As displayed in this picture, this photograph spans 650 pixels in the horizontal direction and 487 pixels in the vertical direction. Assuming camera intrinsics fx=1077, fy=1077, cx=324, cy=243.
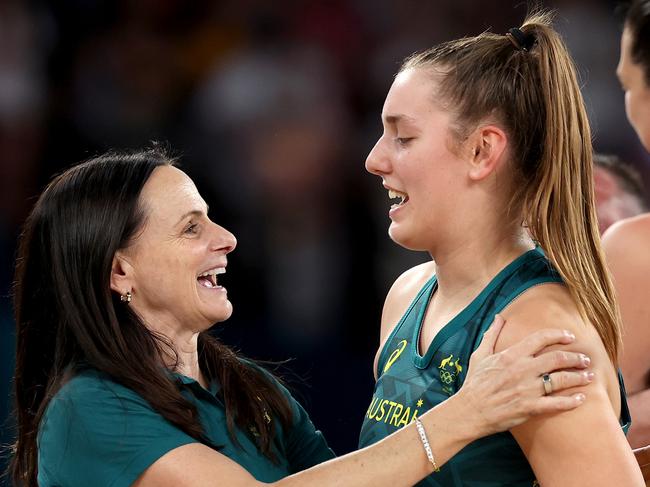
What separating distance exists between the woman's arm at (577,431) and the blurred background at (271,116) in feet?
8.92

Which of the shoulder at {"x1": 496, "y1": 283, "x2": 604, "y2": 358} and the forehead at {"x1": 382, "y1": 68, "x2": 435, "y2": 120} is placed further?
the forehead at {"x1": 382, "y1": 68, "x2": 435, "y2": 120}

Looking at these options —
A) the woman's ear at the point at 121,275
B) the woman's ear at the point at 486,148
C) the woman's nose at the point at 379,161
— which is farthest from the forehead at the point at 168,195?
the woman's ear at the point at 486,148

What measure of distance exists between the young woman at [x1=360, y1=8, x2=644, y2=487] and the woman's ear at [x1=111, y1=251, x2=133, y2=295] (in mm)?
683

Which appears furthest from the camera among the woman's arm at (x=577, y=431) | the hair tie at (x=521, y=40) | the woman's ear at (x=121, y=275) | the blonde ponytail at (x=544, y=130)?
the woman's ear at (x=121, y=275)

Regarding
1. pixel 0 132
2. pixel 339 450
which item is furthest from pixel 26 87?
pixel 339 450

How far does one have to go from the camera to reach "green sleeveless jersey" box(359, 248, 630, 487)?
2.25 m

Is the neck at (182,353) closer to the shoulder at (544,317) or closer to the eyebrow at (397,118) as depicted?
the eyebrow at (397,118)

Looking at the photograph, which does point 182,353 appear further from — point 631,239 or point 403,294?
point 631,239

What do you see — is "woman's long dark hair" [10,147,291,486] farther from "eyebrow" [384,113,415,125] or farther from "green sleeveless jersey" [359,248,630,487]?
"eyebrow" [384,113,415,125]

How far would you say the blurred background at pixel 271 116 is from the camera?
17.4ft

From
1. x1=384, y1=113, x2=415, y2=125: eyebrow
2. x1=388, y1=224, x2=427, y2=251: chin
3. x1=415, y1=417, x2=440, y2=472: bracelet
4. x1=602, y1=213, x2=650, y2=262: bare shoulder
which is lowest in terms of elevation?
x1=415, y1=417, x2=440, y2=472: bracelet

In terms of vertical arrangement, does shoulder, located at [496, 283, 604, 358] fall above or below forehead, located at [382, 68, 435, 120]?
below

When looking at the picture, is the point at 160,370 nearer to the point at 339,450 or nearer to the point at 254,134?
the point at 339,450

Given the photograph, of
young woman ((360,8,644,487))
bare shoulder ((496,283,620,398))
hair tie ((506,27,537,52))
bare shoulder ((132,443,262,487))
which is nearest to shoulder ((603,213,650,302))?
young woman ((360,8,644,487))
